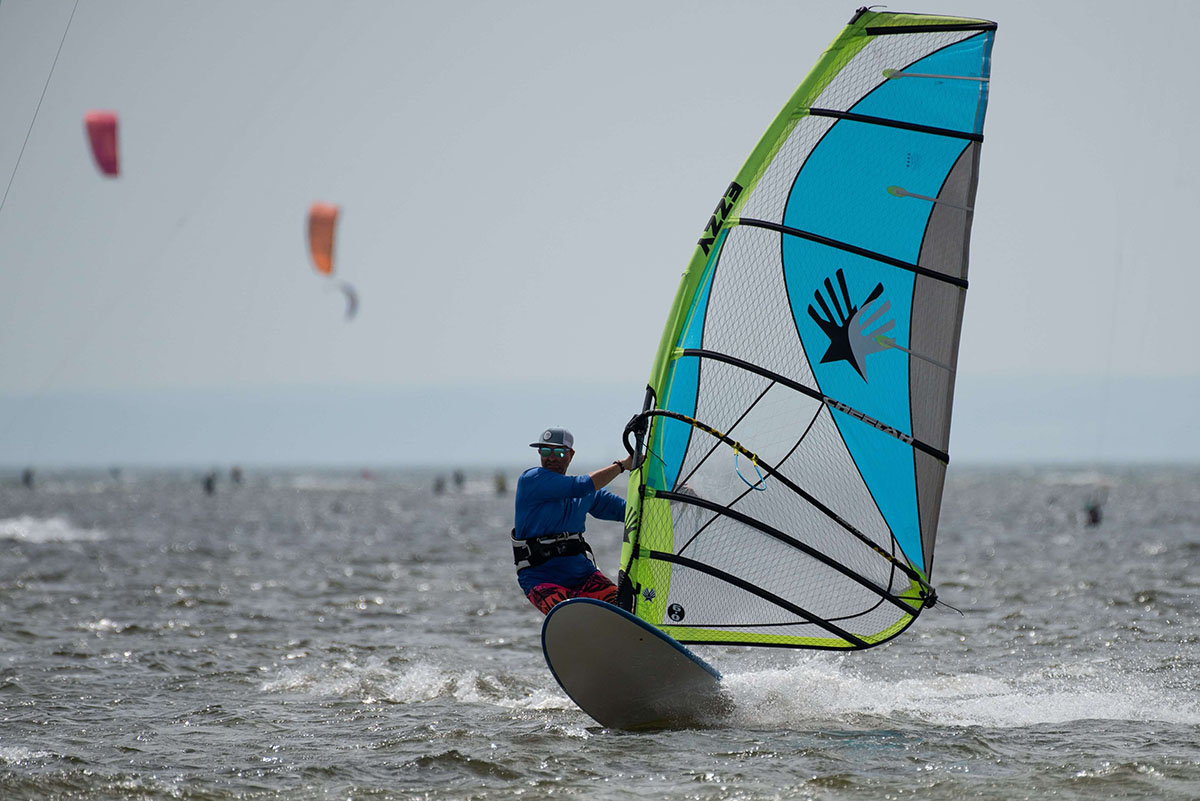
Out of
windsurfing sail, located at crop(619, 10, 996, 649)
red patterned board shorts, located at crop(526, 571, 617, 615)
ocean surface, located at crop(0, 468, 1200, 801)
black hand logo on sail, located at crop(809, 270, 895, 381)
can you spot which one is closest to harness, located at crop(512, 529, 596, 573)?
red patterned board shorts, located at crop(526, 571, 617, 615)

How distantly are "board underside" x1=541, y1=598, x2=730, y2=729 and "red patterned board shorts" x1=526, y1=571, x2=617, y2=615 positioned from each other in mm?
353

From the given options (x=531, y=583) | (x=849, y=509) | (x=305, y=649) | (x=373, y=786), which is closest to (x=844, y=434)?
(x=849, y=509)

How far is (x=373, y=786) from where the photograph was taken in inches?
206

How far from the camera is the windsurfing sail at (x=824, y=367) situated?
6.05 meters

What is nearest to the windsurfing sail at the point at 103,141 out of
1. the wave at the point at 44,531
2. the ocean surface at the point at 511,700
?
the ocean surface at the point at 511,700

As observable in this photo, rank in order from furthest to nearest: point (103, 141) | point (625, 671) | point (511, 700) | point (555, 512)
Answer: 1. point (103, 141)
2. point (511, 700)
3. point (555, 512)
4. point (625, 671)

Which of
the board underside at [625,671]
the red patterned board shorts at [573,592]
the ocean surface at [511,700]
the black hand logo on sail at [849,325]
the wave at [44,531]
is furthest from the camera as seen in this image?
the wave at [44,531]

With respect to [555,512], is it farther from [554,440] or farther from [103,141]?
[103,141]

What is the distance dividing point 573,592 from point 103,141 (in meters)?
14.2

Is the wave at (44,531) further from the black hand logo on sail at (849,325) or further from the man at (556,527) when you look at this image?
the black hand logo on sail at (849,325)

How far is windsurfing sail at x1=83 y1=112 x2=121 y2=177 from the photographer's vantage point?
17.4 m

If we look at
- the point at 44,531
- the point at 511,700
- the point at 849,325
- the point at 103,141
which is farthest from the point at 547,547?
the point at 44,531

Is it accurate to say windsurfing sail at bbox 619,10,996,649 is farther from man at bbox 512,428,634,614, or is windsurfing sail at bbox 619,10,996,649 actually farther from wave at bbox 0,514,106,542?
wave at bbox 0,514,106,542

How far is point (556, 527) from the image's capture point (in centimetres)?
649
